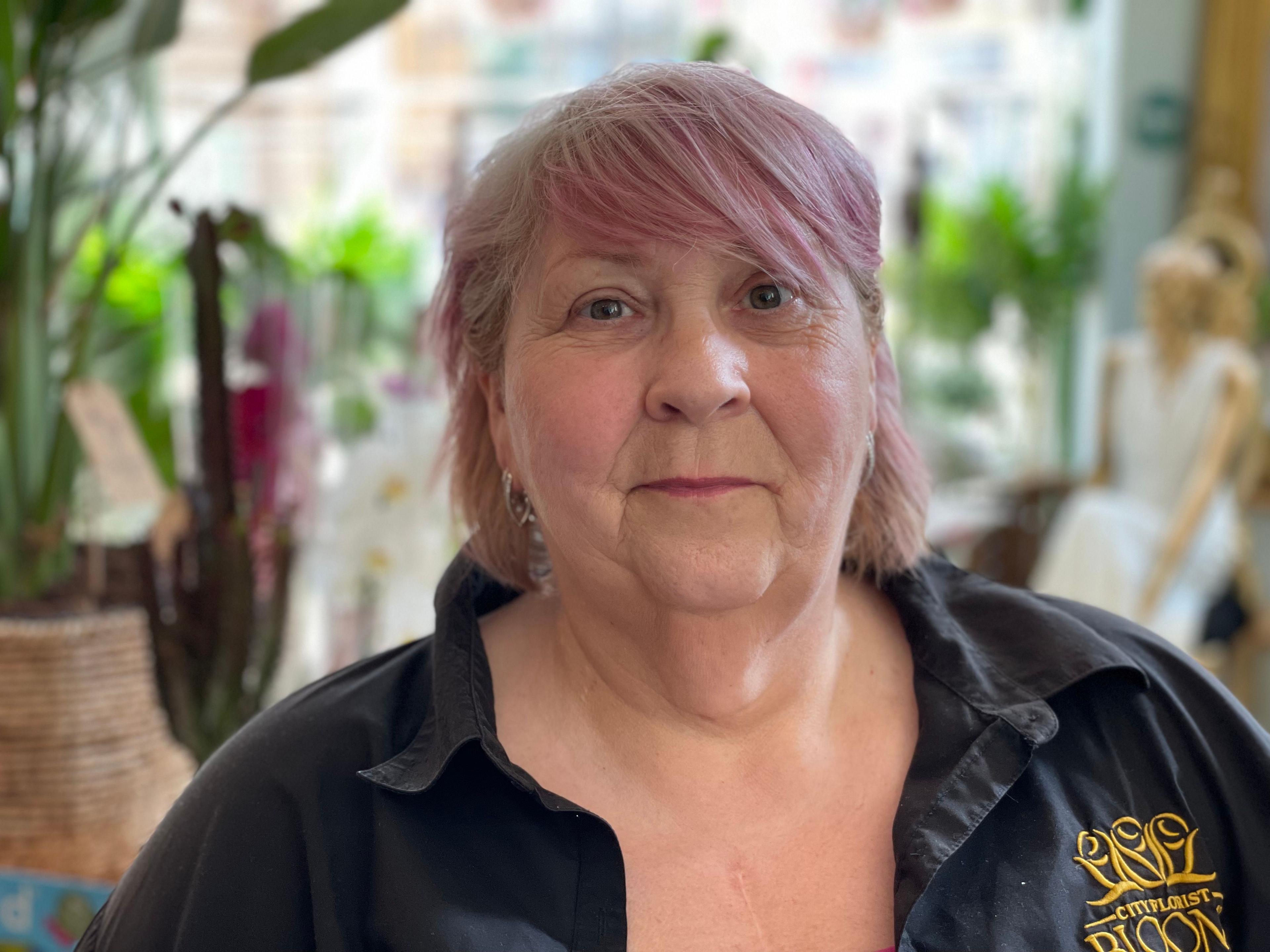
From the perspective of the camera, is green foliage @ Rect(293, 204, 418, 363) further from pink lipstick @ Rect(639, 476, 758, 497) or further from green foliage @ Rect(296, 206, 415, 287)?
pink lipstick @ Rect(639, 476, 758, 497)

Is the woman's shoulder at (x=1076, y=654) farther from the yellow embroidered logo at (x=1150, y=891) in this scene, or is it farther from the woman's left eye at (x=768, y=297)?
the woman's left eye at (x=768, y=297)

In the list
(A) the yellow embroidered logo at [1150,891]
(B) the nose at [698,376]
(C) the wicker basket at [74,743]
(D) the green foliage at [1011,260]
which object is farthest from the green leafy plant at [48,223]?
(D) the green foliage at [1011,260]

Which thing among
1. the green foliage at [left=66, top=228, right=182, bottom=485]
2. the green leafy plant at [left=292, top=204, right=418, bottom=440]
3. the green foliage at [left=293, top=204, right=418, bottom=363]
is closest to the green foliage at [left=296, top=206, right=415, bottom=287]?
the green foliage at [left=293, top=204, right=418, bottom=363]

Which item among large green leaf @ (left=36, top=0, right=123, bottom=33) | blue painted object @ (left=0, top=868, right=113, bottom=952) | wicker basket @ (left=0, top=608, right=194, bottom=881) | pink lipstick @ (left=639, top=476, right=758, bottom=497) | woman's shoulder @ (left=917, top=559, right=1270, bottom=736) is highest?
large green leaf @ (left=36, top=0, right=123, bottom=33)

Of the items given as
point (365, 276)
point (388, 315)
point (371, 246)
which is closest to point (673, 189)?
point (365, 276)

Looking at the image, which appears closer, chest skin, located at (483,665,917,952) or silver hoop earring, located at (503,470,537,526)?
chest skin, located at (483,665,917,952)

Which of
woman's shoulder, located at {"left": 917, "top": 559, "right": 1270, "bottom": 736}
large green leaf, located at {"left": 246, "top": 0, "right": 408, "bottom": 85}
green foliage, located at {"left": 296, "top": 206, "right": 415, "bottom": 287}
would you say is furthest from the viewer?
green foliage, located at {"left": 296, "top": 206, "right": 415, "bottom": 287}

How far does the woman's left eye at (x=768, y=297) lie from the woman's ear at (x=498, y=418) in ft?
0.87

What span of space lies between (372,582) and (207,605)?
0.30 metres

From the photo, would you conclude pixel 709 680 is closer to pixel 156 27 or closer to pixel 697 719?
pixel 697 719

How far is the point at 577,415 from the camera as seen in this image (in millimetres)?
1037

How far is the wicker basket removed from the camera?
1.45 m

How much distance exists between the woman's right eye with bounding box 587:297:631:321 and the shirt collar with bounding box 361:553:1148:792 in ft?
1.09

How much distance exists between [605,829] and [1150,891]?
45 cm
